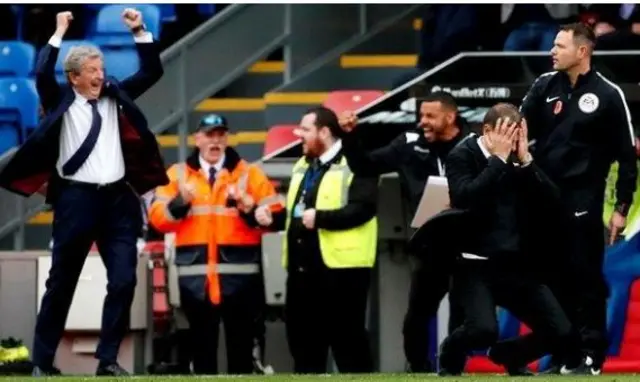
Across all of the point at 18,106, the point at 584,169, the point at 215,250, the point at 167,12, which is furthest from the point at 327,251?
the point at 167,12

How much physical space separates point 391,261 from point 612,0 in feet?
8.28

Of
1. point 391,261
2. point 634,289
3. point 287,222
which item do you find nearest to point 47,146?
point 287,222

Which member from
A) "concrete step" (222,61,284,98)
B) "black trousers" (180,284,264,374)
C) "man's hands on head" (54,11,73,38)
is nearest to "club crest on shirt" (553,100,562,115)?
"black trousers" (180,284,264,374)

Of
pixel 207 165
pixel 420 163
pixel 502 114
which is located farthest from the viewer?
pixel 207 165

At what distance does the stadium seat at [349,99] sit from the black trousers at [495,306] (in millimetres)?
4626

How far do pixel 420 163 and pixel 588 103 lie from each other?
1709 millimetres

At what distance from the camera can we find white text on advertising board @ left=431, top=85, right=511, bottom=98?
16922 mm

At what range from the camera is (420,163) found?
52.2ft

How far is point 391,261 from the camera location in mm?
17281

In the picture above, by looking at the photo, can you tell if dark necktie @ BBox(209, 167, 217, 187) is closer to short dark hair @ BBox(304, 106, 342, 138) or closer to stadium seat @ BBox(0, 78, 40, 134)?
short dark hair @ BBox(304, 106, 342, 138)

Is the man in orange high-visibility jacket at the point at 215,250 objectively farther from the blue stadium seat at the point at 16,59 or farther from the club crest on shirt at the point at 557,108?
the blue stadium seat at the point at 16,59

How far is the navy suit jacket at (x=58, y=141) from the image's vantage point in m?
14.8

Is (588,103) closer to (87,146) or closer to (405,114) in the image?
(405,114)

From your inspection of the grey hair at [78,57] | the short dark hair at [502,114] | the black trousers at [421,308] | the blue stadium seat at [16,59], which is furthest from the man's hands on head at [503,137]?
the blue stadium seat at [16,59]
